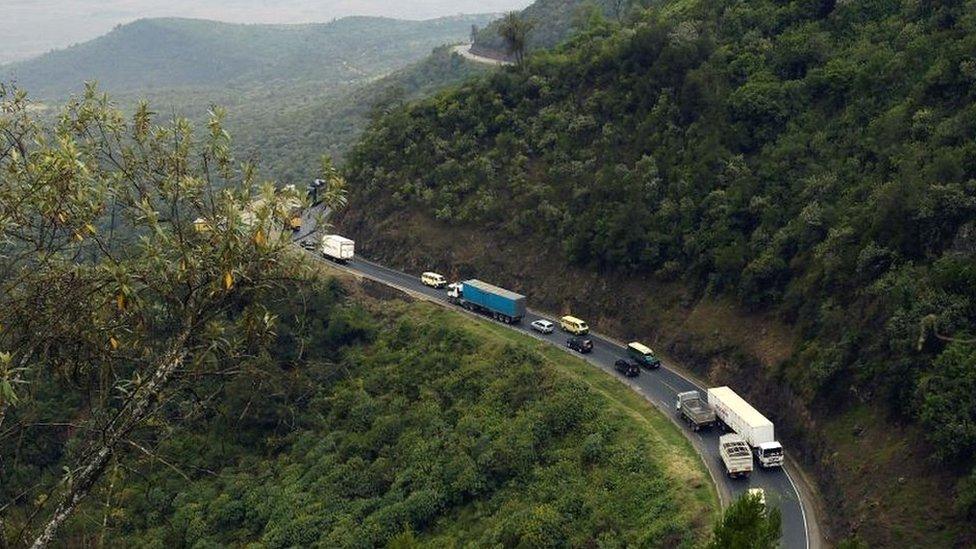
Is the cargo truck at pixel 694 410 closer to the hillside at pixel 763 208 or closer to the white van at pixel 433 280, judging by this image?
the hillside at pixel 763 208

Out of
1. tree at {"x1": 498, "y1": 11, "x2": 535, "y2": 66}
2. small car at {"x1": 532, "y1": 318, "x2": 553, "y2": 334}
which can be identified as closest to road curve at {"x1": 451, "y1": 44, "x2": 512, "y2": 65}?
tree at {"x1": 498, "y1": 11, "x2": 535, "y2": 66}

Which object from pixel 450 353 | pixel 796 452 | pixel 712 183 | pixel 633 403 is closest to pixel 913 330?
pixel 796 452

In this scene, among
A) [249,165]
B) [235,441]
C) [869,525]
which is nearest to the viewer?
[249,165]

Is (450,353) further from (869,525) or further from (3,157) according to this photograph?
(3,157)

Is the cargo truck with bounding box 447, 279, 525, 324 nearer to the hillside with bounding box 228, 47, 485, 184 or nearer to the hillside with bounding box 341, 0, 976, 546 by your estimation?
the hillside with bounding box 341, 0, 976, 546

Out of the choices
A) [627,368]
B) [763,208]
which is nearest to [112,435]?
[627,368]

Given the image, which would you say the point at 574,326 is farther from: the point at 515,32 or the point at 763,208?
the point at 515,32
